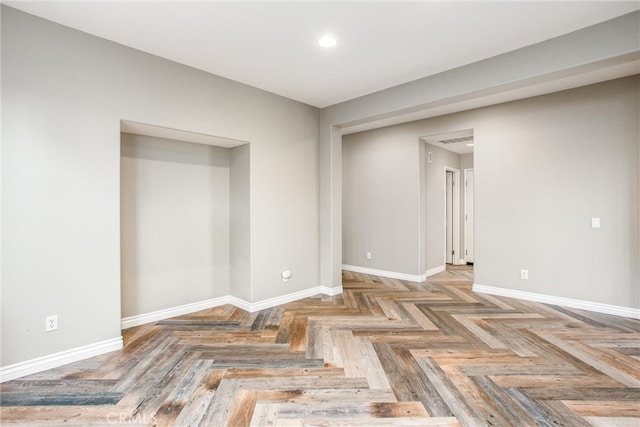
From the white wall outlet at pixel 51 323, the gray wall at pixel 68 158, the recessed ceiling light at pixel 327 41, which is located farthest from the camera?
the recessed ceiling light at pixel 327 41

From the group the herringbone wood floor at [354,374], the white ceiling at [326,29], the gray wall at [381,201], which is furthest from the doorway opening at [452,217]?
the white ceiling at [326,29]

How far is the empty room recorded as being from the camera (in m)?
2.28

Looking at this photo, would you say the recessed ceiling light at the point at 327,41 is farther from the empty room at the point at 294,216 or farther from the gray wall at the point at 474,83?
the gray wall at the point at 474,83

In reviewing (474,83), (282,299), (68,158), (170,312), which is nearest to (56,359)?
(170,312)

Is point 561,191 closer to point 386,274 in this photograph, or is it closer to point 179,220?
point 386,274

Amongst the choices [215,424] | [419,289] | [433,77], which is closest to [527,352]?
[419,289]

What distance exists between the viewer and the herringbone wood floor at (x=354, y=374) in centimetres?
197

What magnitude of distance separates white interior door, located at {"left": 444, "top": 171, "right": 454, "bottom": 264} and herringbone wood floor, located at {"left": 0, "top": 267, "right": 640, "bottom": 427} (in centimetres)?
340

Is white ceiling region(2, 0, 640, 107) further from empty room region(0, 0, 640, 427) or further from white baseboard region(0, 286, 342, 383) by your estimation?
white baseboard region(0, 286, 342, 383)

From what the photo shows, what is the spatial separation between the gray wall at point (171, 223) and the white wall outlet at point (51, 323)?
0.80m

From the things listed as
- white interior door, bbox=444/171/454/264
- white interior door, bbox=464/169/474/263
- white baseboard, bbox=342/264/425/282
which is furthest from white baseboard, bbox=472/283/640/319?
white interior door, bbox=464/169/474/263

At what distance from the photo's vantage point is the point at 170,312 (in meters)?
3.70

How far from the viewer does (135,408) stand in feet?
6.68

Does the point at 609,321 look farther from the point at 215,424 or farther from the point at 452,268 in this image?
the point at 215,424
